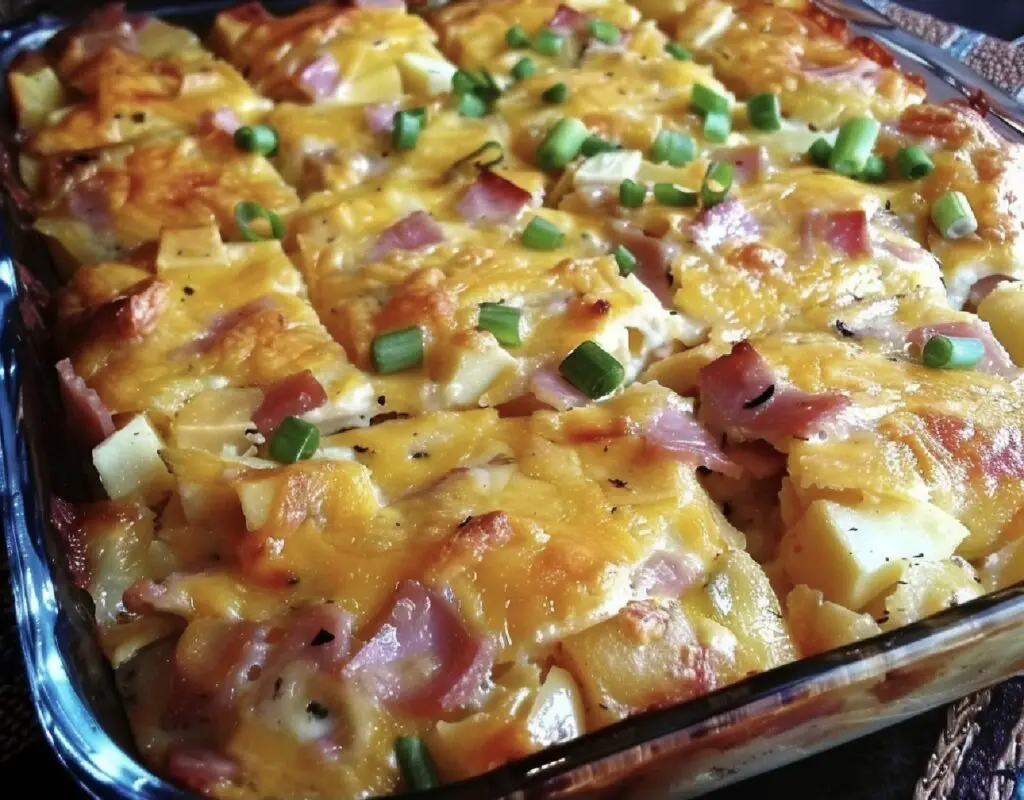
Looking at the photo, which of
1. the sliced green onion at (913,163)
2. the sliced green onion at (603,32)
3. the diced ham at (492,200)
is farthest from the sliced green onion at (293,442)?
the sliced green onion at (603,32)

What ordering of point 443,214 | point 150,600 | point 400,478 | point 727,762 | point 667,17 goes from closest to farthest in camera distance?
point 727,762, point 150,600, point 400,478, point 443,214, point 667,17

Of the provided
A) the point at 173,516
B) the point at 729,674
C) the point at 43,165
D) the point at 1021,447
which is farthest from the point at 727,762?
the point at 43,165

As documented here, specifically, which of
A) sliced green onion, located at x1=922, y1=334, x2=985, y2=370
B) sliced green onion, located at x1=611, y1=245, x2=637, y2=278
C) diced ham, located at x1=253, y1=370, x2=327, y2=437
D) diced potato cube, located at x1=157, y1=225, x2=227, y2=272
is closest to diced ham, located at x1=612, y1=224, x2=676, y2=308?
sliced green onion, located at x1=611, y1=245, x2=637, y2=278

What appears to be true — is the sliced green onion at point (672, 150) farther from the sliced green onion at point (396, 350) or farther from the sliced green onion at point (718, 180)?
the sliced green onion at point (396, 350)

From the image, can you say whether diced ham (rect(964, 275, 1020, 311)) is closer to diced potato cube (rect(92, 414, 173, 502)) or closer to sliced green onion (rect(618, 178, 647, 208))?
sliced green onion (rect(618, 178, 647, 208))

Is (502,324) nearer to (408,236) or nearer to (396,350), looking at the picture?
(396,350)

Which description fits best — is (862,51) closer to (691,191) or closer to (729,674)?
(691,191)
